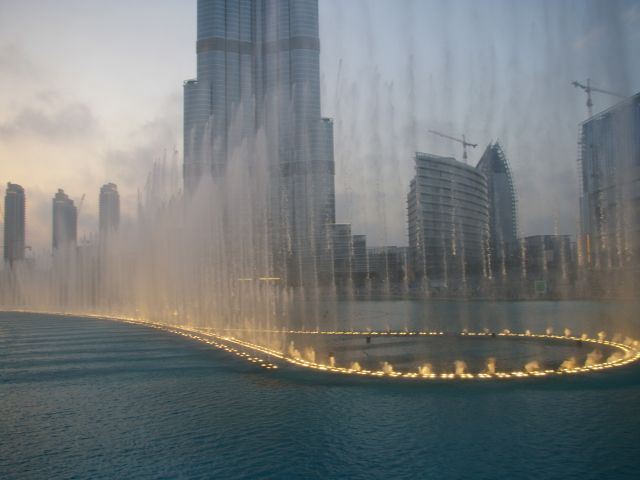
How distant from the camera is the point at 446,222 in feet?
395

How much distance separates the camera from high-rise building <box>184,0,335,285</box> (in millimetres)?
90188


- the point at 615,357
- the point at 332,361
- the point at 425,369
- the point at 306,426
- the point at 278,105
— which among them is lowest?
the point at 306,426

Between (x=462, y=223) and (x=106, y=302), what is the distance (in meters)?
76.5

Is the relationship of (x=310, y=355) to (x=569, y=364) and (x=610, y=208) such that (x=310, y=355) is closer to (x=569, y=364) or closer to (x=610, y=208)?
(x=569, y=364)

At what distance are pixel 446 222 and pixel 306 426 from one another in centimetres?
10779

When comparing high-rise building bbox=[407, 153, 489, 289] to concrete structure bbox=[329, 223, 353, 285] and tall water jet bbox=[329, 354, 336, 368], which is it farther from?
tall water jet bbox=[329, 354, 336, 368]

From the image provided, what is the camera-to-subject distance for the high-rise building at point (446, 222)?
11406cm

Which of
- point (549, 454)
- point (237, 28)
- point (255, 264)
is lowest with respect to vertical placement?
point (549, 454)

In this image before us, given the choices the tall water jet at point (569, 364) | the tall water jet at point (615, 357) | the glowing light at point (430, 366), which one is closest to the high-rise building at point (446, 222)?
the glowing light at point (430, 366)

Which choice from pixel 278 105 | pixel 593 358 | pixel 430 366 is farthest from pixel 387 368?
pixel 278 105

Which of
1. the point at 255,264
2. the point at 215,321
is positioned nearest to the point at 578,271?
the point at 255,264

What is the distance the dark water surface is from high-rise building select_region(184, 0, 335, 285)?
65035 millimetres

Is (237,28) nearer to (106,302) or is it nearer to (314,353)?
(106,302)

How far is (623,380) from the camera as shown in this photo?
21.3 metres
